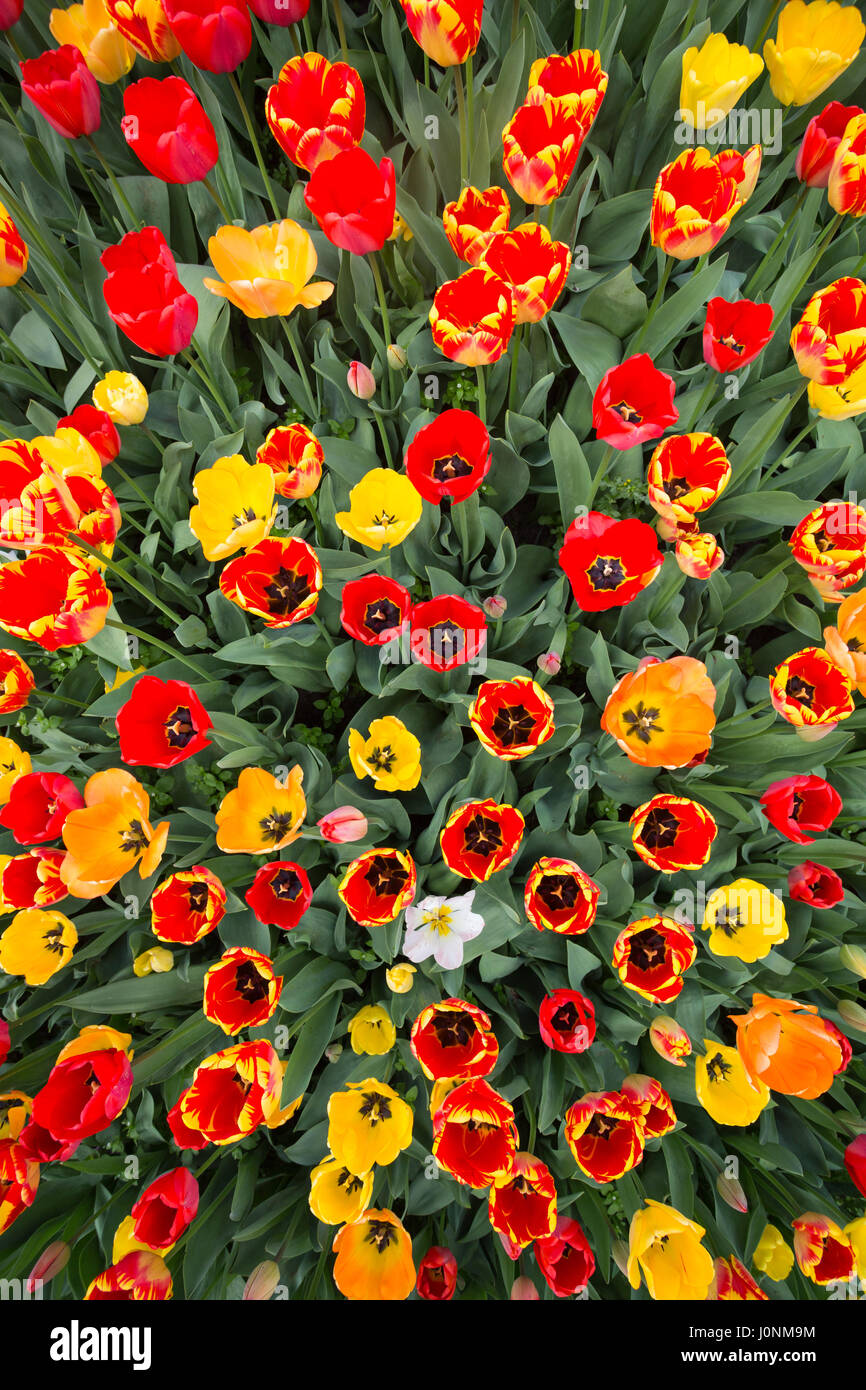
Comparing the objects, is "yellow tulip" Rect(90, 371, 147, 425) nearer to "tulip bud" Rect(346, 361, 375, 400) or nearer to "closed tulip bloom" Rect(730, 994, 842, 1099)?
"tulip bud" Rect(346, 361, 375, 400)

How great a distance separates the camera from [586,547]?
1230 mm

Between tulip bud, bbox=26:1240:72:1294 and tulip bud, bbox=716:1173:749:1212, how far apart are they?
1.26 meters

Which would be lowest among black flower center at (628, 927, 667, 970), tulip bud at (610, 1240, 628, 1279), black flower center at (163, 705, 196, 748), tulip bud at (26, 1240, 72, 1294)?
tulip bud at (26, 1240, 72, 1294)

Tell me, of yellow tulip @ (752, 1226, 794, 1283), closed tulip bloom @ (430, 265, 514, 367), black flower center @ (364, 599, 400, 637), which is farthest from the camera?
yellow tulip @ (752, 1226, 794, 1283)

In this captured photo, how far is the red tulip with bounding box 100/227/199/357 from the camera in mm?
1259

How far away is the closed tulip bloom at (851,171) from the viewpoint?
1286 mm

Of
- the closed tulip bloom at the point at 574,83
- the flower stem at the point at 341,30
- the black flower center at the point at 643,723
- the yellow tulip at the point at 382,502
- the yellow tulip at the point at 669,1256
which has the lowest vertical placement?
the yellow tulip at the point at 669,1256

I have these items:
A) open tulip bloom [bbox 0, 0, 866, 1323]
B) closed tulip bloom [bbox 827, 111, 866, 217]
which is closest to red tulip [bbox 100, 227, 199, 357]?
open tulip bloom [bbox 0, 0, 866, 1323]

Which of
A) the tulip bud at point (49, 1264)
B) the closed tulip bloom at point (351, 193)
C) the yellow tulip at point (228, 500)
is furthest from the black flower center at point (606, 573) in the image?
the tulip bud at point (49, 1264)

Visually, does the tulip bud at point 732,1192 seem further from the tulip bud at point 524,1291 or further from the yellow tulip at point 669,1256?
the tulip bud at point 524,1291

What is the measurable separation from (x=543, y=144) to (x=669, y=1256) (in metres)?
1.79

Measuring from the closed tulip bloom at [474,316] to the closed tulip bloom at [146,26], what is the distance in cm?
77

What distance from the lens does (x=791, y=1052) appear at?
1207 mm
